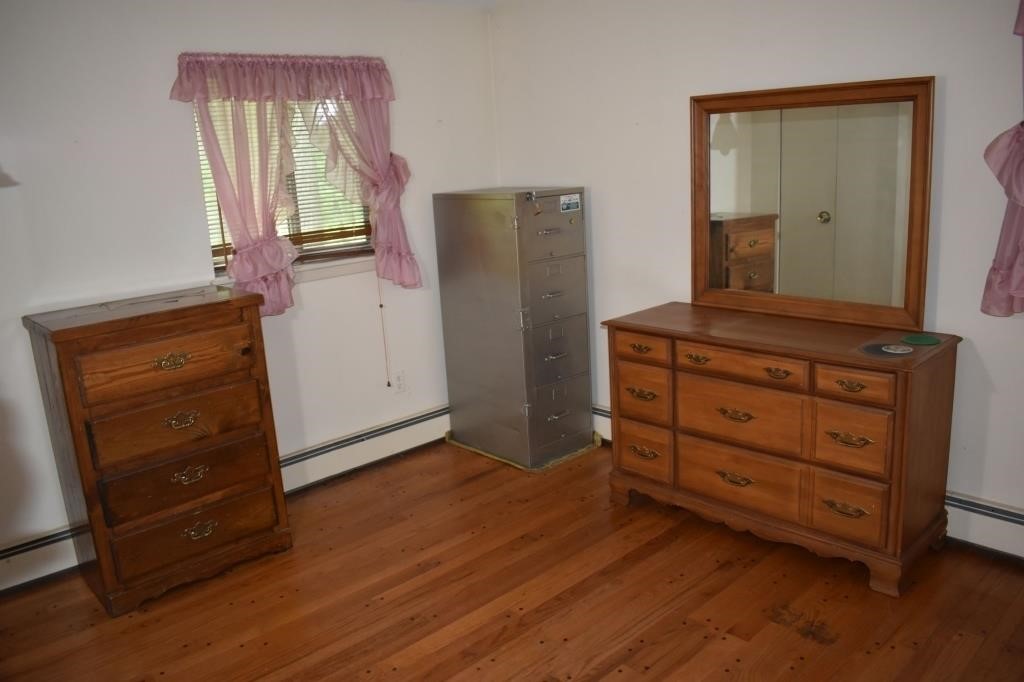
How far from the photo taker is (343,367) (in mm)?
4098

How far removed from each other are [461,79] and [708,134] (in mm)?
1448

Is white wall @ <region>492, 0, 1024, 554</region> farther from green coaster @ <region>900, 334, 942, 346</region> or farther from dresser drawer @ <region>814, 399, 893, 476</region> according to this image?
dresser drawer @ <region>814, 399, 893, 476</region>

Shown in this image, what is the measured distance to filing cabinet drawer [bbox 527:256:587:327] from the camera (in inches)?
155

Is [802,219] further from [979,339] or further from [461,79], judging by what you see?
[461,79]

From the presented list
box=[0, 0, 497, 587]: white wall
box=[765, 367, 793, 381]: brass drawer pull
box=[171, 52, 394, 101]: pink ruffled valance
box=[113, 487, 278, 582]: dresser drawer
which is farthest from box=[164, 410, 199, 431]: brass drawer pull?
box=[765, 367, 793, 381]: brass drawer pull

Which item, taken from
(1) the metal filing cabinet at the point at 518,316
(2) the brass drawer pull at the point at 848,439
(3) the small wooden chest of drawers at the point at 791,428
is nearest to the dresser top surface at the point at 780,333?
(3) the small wooden chest of drawers at the point at 791,428

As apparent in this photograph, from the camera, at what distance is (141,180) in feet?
11.0

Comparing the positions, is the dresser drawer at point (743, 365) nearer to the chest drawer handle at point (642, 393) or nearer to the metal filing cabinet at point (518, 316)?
the chest drawer handle at point (642, 393)

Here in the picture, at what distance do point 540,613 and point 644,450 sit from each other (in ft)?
3.05

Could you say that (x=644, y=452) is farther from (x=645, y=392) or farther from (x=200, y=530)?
(x=200, y=530)

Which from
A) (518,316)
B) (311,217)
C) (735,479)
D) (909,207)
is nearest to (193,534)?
(311,217)

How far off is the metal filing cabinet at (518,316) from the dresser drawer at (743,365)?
90 centimetres

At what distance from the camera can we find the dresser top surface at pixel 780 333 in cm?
279

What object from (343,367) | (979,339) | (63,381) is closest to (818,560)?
(979,339)
